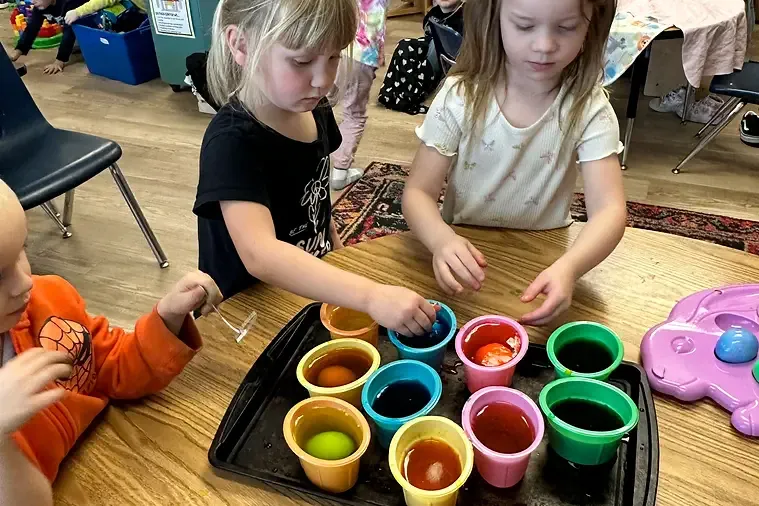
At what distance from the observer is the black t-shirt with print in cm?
82

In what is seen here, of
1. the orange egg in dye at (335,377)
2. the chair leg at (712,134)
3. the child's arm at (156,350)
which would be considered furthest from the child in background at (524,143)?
the chair leg at (712,134)

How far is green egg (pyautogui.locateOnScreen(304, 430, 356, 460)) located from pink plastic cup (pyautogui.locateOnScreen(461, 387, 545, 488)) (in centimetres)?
12

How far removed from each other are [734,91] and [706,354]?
68.6 inches

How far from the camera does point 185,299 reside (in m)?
0.72

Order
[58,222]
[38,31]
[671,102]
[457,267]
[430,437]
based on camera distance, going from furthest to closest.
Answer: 1. [38,31]
2. [671,102]
3. [58,222]
4. [457,267]
5. [430,437]

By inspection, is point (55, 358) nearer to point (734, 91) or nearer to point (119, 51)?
point (734, 91)

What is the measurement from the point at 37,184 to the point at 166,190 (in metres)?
0.80

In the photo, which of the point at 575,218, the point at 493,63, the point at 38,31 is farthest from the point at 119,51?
Result: the point at 493,63

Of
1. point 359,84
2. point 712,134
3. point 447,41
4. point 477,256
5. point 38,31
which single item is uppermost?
point 477,256

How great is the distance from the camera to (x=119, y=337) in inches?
30.2

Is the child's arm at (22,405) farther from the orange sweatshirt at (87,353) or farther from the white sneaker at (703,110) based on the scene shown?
the white sneaker at (703,110)

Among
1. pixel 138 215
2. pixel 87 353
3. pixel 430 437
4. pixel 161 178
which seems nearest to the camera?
pixel 430 437

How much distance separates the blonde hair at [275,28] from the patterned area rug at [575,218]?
1123 mm

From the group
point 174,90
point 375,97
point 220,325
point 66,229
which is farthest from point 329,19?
point 174,90
